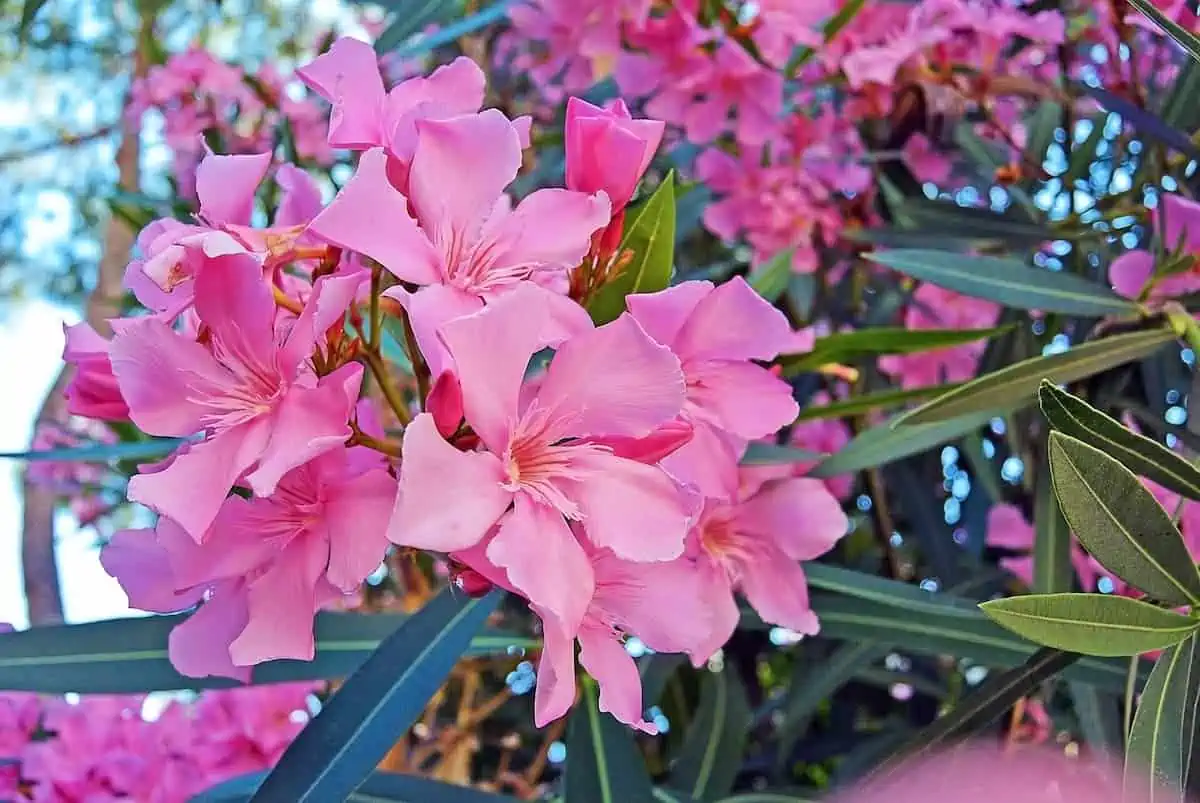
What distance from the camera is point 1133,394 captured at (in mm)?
969

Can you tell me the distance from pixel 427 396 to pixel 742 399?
0.59ft

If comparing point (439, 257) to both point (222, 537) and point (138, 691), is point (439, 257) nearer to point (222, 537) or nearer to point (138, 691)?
point (222, 537)

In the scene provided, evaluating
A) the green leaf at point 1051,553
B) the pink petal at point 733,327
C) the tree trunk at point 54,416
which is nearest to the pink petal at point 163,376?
the pink petal at point 733,327

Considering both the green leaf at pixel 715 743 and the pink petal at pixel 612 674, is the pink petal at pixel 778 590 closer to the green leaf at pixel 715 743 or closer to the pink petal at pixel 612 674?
the pink petal at pixel 612 674

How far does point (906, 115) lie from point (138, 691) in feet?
3.49

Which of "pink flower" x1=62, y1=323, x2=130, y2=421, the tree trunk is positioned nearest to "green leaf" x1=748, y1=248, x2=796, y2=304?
→ "pink flower" x1=62, y1=323, x2=130, y2=421

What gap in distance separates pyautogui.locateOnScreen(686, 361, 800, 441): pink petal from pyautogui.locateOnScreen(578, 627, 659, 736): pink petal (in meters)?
0.14

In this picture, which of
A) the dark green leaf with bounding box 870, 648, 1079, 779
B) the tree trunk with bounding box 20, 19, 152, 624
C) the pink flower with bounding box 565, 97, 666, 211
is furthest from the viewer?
the tree trunk with bounding box 20, 19, 152, 624

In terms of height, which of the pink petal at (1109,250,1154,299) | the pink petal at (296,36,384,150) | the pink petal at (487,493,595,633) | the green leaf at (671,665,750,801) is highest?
the pink petal at (296,36,384,150)

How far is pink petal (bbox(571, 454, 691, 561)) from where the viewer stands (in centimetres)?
43

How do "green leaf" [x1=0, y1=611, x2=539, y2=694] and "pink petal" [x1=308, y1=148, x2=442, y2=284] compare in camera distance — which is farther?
"green leaf" [x1=0, y1=611, x2=539, y2=694]

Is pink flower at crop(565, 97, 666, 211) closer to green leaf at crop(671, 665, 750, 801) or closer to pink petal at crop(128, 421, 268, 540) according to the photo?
pink petal at crop(128, 421, 268, 540)

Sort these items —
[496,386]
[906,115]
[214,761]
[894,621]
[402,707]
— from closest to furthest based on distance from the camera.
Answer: [496,386]
[402,707]
[894,621]
[214,761]
[906,115]

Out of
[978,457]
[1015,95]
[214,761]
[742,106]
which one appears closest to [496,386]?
[214,761]
